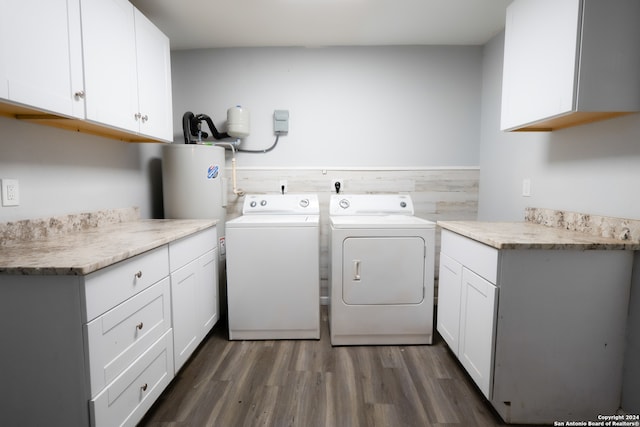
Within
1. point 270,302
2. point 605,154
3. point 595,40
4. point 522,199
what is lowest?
point 270,302

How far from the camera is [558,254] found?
4.12 ft

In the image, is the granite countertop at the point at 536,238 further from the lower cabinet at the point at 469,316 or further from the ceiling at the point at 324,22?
the ceiling at the point at 324,22

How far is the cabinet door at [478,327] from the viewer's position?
1.33 m

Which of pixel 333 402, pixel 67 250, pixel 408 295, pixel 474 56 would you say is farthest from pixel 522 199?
pixel 67 250

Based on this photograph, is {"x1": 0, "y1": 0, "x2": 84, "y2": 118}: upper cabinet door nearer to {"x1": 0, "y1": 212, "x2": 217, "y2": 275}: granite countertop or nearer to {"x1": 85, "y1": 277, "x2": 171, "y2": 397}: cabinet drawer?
{"x1": 0, "y1": 212, "x2": 217, "y2": 275}: granite countertop

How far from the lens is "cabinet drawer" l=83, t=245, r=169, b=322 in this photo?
0.98 metres

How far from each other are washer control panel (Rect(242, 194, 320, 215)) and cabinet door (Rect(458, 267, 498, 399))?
4.20ft

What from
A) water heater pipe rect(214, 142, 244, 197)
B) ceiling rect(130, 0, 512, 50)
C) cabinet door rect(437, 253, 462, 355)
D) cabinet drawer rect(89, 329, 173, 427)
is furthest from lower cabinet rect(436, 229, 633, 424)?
water heater pipe rect(214, 142, 244, 197)

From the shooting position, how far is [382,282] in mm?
1964

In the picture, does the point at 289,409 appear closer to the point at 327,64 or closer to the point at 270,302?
the point at 270,302

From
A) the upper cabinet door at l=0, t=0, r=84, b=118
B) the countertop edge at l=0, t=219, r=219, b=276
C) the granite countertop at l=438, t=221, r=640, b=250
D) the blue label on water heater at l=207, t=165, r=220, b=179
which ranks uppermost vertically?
the upper cabinet door at l=0, t=0, r=84, b=118

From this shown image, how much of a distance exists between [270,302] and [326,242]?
2.78 ft

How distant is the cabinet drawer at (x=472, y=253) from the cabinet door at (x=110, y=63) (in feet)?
6.41

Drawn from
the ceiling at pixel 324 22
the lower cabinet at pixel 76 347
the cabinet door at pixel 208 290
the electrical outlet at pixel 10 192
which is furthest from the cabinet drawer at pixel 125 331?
the ceiling at pixel 324 22
